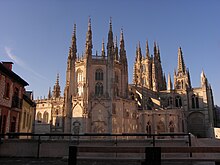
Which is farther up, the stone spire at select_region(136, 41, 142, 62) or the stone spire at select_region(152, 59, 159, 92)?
the stone spire at select_region(136, 41, 142, 62)

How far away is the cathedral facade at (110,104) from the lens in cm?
4038

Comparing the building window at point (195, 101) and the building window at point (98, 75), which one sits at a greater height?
the building window at point (98, 75)

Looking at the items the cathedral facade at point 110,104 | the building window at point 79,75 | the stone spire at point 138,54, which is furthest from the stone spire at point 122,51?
the stone spire at point 138,54

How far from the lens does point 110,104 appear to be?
40875 mm

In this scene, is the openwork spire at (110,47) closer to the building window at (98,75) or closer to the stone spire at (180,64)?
the building window at (98,75)

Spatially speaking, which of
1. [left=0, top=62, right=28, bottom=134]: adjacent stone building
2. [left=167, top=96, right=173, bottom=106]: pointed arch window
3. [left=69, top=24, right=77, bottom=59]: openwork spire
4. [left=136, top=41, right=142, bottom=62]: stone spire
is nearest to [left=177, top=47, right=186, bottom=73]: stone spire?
[left=136, top=41, right=142, bottom=62]: stone spire

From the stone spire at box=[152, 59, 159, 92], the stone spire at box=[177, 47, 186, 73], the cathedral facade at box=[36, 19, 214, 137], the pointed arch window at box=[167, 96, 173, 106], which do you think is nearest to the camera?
the cathedral facade at box=[36, 19, 214, 137]

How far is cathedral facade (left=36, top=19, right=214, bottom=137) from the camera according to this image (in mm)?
40375

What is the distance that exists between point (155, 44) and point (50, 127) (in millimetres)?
53618

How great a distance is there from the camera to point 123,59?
4862 centimetres

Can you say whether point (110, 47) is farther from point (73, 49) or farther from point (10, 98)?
point (10, 98)

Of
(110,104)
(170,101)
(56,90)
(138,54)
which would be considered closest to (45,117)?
(56,90)

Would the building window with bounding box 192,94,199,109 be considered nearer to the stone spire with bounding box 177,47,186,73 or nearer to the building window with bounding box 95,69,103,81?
the stone spire with bounding box 177,47,186,73

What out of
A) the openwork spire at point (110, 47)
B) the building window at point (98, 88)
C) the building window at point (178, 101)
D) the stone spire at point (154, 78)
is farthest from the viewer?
the stone spire at point (154, 78)
